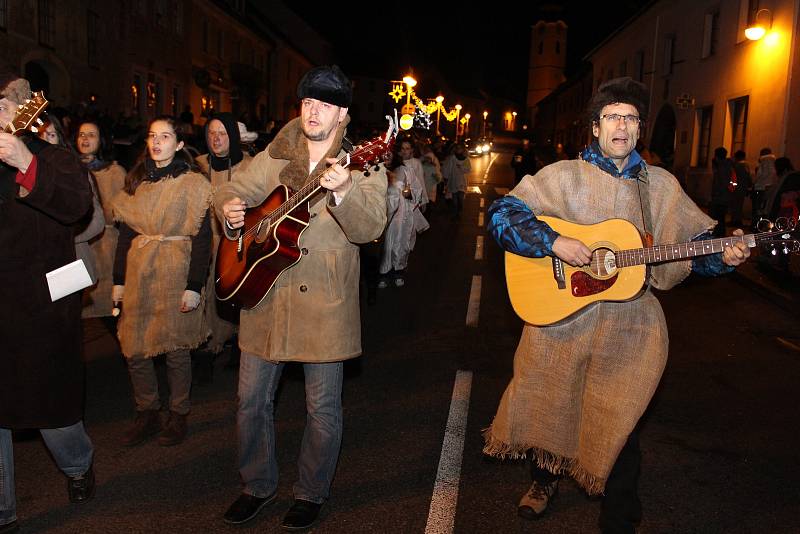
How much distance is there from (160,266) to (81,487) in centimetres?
147

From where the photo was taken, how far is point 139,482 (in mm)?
4363

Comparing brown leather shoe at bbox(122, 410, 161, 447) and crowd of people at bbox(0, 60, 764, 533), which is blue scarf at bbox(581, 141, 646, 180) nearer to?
crowd of people at bbox(0, 60, 764, 533)

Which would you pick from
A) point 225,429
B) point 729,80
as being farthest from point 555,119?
point 225,429

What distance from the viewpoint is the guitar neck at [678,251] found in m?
3.29

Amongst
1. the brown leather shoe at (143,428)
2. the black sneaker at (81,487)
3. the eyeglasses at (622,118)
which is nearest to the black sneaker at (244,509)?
the black sneaker at (81,487)

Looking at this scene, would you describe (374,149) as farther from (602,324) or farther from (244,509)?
(244,509)

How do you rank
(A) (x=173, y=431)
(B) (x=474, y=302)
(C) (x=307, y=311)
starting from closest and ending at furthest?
(C) (x=307, y=311) < (A) (x=173, y=431) < (B) (x=474, y=302)

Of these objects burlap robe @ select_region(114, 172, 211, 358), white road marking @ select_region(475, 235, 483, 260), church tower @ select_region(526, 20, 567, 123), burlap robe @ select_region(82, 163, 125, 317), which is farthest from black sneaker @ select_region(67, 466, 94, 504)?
church tower @ select_region(526, 20, 567, 123)

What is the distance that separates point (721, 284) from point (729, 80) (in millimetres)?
12702

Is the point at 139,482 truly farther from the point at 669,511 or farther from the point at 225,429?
the point at 669,511

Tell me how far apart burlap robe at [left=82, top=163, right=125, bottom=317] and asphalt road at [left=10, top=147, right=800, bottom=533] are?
0.58m

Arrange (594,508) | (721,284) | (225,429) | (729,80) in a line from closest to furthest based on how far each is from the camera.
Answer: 1. (594,508)
2. (225,429)
3. (721,284)
4. (729,80)

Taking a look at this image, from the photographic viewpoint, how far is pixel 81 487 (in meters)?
4.05

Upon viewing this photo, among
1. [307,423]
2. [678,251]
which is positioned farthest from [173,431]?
[678,251]
